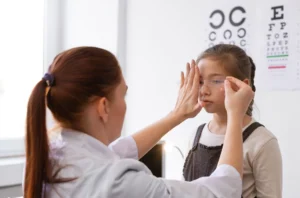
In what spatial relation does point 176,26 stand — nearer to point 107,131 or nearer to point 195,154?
point 195,154

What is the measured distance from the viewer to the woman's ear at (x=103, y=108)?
0.85m

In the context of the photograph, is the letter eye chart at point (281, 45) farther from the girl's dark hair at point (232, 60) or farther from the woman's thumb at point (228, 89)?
the woman's thumb at point (228, 89)

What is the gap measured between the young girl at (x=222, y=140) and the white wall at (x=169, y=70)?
502 millimetres

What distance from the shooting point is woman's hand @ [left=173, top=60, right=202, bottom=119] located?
1.11 meters

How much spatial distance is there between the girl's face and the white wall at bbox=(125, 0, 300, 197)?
2.02ft

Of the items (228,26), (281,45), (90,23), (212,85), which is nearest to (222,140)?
(212,85)

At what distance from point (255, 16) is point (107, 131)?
1119 mm

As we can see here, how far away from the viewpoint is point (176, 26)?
205cm

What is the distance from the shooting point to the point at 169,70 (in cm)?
208

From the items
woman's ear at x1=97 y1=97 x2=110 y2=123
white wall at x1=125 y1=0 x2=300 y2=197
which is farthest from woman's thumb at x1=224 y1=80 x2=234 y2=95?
white wall at x1=125 y1=0 x2=300 y2=197

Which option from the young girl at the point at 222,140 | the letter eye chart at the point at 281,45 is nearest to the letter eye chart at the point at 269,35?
the letter eye chart at the point at 281,45

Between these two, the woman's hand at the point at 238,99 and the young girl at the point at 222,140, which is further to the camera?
the young girl at the point at 222,140

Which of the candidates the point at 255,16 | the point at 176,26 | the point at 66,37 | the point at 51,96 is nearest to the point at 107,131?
the point at 51,96

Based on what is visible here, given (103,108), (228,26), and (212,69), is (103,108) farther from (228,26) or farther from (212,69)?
(228,26)
